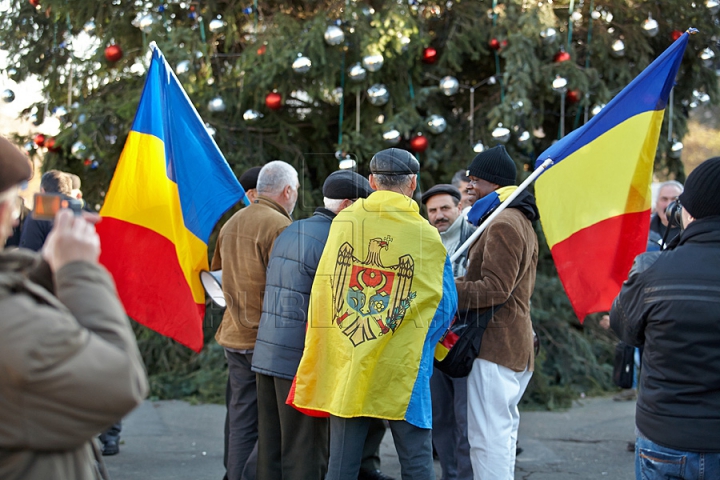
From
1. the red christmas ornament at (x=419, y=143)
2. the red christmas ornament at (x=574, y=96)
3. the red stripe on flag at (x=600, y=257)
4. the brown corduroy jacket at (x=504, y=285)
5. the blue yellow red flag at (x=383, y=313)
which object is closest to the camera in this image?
the blue yellow red flag at (x=383, y=313)

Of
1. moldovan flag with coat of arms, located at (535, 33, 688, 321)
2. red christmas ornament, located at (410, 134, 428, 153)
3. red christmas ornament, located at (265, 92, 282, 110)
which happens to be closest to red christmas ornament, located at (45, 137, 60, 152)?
red christmas ornament, located at (265, 92, 282, 110)

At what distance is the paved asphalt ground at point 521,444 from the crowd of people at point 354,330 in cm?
46

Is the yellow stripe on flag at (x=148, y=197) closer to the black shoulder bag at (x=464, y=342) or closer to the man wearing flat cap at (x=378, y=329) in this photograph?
the man wearing flat cap at (x=378, y=329)

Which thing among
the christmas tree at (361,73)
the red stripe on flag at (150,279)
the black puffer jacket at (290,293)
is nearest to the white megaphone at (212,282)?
the red stripe on flag at (150,279)

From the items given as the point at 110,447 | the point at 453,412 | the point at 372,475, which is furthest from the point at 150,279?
the point at 453,412

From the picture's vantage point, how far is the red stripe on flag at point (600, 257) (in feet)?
15.1

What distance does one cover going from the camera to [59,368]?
160cm

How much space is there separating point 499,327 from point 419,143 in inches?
140

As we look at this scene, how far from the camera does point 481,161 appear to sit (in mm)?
4438

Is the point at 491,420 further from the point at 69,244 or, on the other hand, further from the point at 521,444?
the point at 69,244

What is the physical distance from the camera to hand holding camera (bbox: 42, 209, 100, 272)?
1770mm

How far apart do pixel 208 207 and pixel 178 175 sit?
0.29m

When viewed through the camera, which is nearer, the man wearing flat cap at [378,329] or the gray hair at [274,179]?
the man wearing flat cap at [378,329]

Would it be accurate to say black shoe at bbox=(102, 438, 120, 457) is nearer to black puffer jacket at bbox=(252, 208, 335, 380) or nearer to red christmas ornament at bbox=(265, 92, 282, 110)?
black puffer jacket at bbox=(252, 208, 335, 380)
